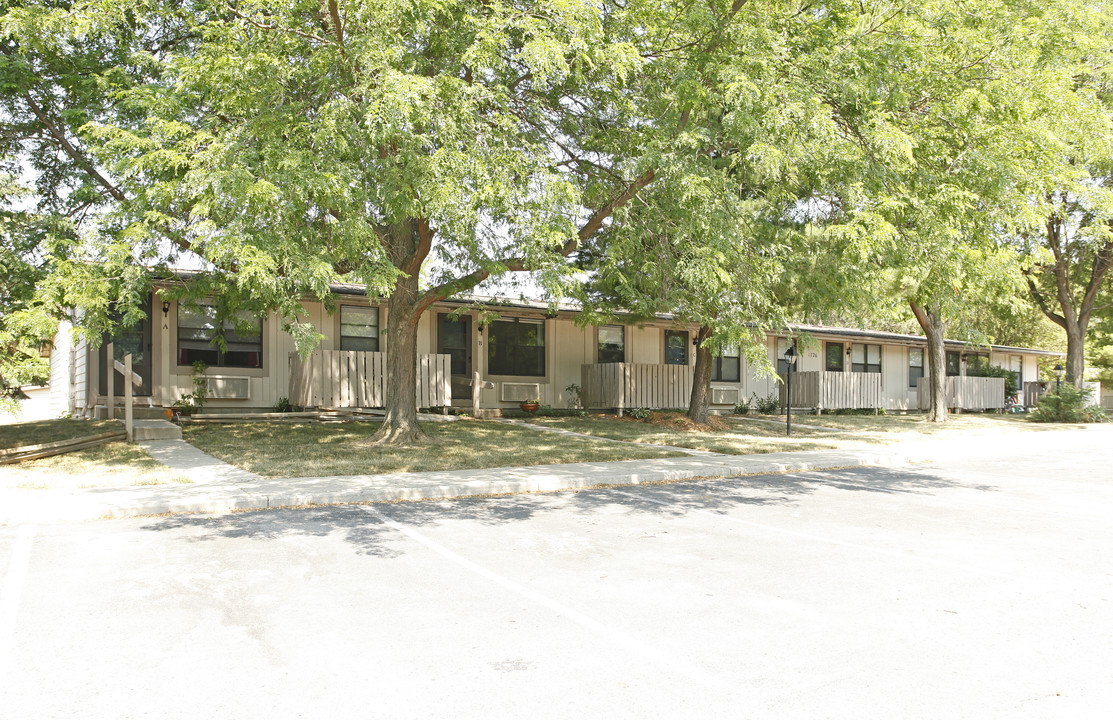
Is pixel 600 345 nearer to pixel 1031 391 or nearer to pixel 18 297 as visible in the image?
pixel 18 297

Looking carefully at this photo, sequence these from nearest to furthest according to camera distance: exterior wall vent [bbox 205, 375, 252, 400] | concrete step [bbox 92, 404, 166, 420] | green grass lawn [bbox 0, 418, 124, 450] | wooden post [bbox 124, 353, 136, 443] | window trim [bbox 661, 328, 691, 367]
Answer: wooden post [bbox 124, 353, 136, 443] → green grass lawn [bbox 0, 418, 124, 450] → concrete step [bbox 92, 404, 166, 420] → exterior wall vent [bbox 205, 375, 252, 400] → window trim [bbox 661, 328, 691, 367]

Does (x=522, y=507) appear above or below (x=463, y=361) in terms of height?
below

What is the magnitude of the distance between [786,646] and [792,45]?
8495 mm

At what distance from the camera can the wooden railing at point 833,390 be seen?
2759 cm

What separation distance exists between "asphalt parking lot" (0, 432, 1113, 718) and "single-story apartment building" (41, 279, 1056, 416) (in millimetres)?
5885

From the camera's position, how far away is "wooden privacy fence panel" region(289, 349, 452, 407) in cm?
1748

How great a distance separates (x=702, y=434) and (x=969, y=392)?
1990 centimetres

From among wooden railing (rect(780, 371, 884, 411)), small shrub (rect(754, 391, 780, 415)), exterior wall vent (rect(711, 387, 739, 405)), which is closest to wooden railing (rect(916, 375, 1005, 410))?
wooden railing (rect(780, 371, 884, 411))

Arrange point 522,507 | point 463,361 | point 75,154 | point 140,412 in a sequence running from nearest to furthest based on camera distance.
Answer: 1. point 522,507
2. point 75,154
3. point 140,412
4. point 463,361

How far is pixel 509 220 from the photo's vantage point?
31.0 ft

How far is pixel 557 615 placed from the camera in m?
4.86

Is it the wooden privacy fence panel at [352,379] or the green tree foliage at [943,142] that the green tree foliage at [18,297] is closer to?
the wooden privacy fence panel at [352,379]

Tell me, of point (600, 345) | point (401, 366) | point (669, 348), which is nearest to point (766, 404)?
point (669, 348)

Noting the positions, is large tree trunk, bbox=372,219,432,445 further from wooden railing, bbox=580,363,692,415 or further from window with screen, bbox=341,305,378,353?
wooden railing, bbox=580,363,692,415
